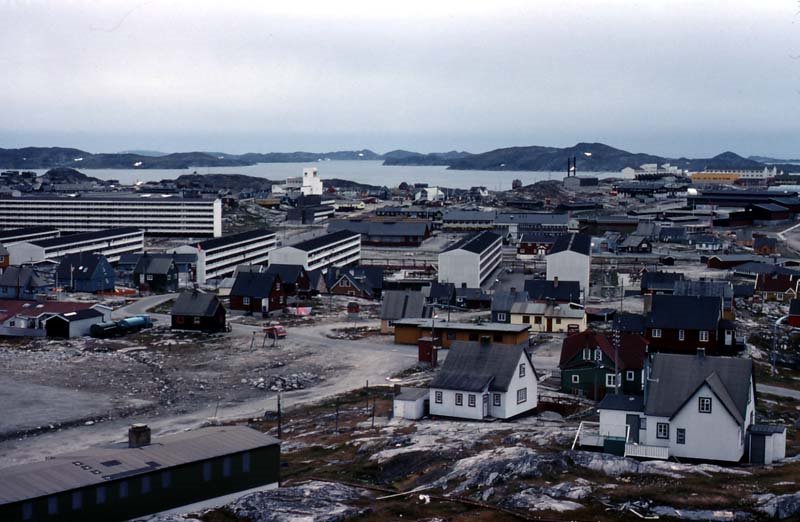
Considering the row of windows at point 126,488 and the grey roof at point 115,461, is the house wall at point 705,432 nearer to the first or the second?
the grey roof at point 115,461

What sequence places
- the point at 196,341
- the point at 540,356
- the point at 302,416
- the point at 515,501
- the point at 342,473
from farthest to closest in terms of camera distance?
the point at 196,341 < the point at 540,356 < the point at 302,416 < the point at 342,473 < the point at 515,501

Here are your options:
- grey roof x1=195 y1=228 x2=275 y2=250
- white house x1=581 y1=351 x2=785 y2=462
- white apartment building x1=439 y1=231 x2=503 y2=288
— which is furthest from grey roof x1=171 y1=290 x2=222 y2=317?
white house x1=581 y1=351 x2=785 y2=462

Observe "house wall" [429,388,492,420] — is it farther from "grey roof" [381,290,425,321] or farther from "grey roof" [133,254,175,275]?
"grey roof" [133,254,175,275]

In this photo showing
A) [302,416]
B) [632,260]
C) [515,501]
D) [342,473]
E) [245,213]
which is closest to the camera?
[515,501]

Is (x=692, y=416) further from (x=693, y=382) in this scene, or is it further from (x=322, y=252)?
(x=322, y=252)

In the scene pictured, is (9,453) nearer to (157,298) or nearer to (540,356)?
(540,356)

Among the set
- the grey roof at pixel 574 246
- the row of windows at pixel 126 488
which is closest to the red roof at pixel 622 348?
the row of windows at pixel 126 488

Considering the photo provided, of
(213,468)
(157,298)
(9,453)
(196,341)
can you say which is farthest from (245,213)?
(213,468)
